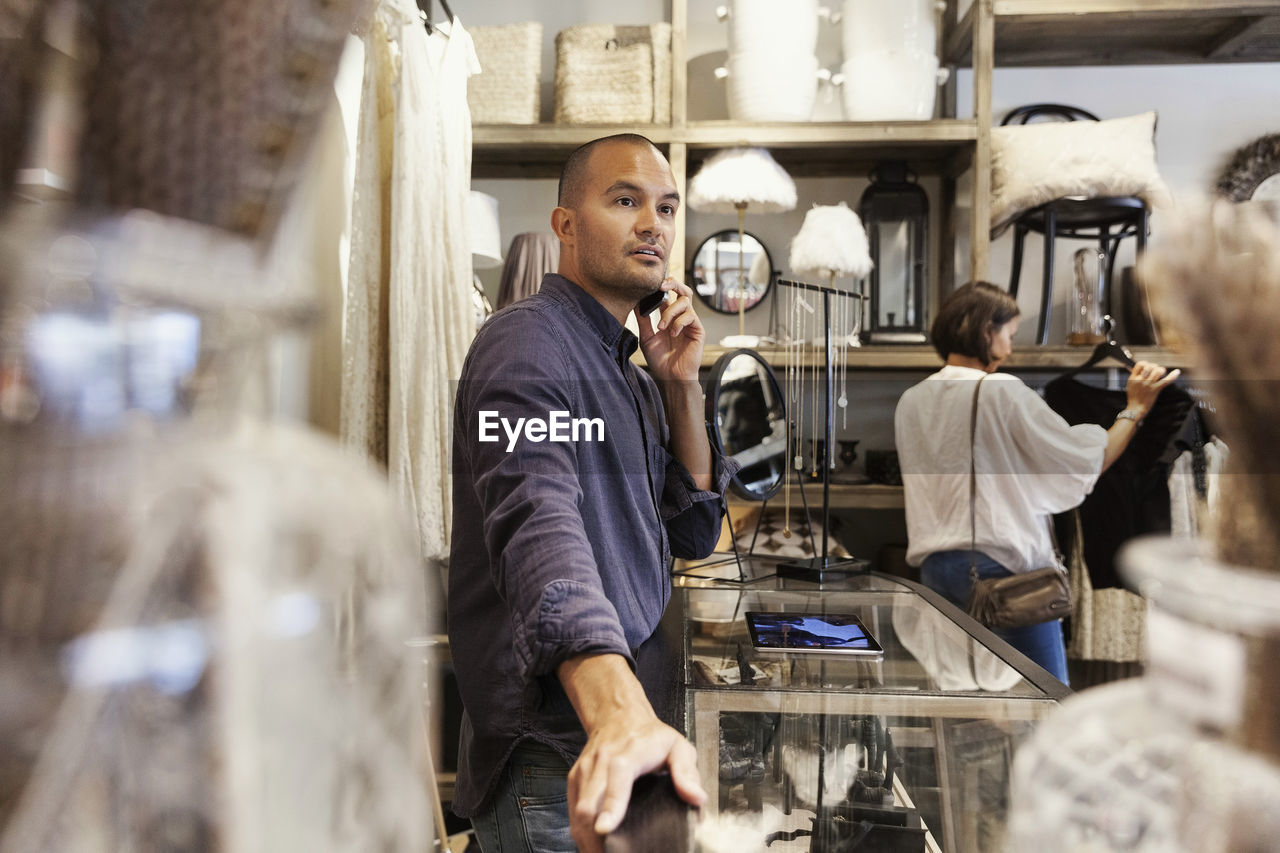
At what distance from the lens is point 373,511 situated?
0.48 ft

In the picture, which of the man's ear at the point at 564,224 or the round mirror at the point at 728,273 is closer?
the man's ear at the point at 564,224

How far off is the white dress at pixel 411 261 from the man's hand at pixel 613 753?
16.4 inches

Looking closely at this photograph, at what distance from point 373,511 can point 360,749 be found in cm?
4

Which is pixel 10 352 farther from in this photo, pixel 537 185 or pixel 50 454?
pixel 537 185

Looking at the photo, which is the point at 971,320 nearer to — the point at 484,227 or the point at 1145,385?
the point at 1145,385

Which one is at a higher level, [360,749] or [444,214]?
[444,214]

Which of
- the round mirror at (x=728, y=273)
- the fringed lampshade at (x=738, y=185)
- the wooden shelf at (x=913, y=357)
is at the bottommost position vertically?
the wooden shelf at (x=913, y=357)

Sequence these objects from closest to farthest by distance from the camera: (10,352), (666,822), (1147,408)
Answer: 1. (10,352)
2. (666,822)
3. (1147,408)

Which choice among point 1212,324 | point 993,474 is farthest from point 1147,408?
point 1212,324

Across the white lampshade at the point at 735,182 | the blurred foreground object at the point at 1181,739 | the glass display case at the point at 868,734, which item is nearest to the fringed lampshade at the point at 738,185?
the white lampshade at the point at 735,182

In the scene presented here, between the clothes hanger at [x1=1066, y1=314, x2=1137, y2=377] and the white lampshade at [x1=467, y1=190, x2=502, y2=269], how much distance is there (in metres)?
0.65

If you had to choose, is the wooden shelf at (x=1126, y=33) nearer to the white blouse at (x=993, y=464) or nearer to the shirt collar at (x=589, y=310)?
the white blouse at (x=993, y=464)

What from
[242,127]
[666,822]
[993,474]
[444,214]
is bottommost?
[666,822]

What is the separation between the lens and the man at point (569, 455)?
0.60 metres
